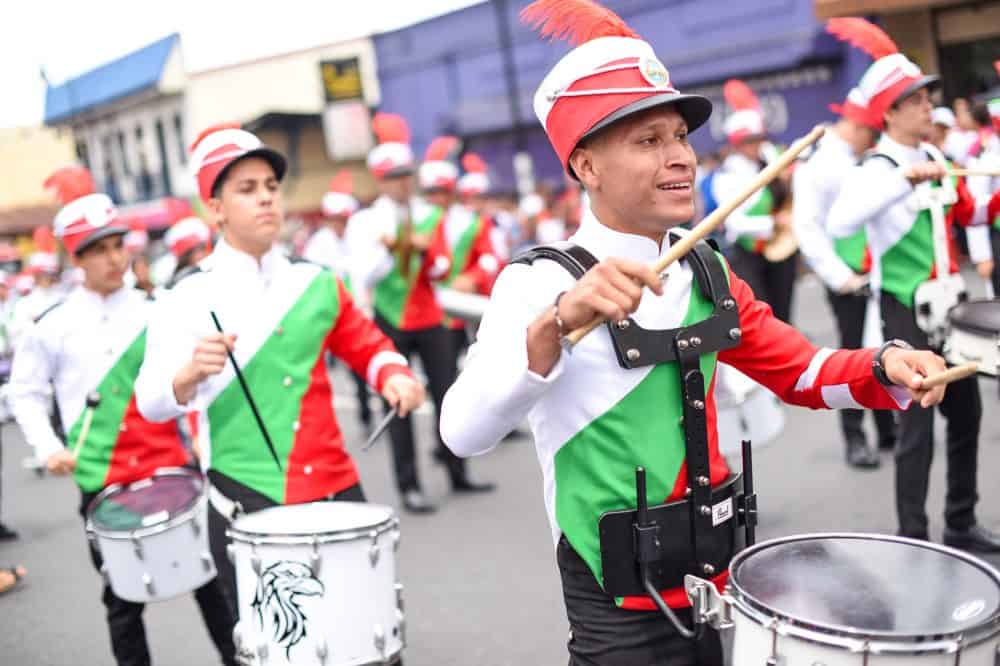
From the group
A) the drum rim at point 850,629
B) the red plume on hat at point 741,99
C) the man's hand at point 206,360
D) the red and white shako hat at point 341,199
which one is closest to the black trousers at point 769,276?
the red plume on hat at point 741,99

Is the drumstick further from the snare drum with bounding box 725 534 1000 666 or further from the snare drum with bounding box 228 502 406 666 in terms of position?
the snare drum with bounding box 228 502 406 666

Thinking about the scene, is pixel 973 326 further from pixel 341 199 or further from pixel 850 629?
pixel 341 199

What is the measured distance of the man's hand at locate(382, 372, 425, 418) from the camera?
366cm

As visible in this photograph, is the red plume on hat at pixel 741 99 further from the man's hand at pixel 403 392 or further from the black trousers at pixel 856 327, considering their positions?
the man's hand at pixel 403 392

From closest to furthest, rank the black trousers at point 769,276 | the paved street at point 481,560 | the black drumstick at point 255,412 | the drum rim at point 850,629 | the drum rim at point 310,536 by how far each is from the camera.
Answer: the drum rim at point 850,629, the drum rim at point 310,536, the black drumstick at point 255,412, the paved street at point 481,560, the black trousers at point 769,276

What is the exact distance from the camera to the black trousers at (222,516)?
380 cm

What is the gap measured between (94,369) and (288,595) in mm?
2250

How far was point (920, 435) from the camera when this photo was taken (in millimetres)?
5098

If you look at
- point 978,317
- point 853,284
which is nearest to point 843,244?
point 853,284

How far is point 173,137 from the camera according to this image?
123ft

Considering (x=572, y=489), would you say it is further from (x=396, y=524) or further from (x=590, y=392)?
(x=396, y=524)

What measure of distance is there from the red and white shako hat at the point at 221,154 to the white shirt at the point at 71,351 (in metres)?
1.24

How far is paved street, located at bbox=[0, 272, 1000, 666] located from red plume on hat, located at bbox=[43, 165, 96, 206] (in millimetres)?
2212

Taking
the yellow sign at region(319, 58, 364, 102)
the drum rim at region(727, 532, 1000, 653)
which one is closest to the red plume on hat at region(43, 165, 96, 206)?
the drum rim at region(727, 532, 1000, 653)
